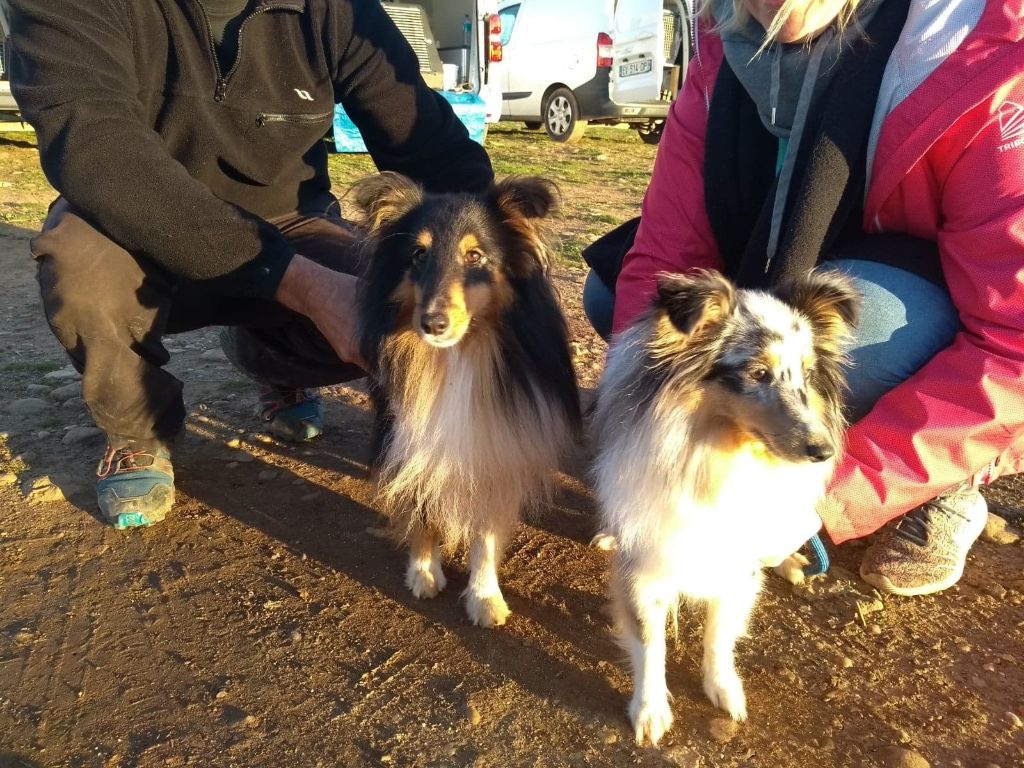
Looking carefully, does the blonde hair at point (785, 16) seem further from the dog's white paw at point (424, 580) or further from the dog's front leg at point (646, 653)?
the dog's white paw at point (424, 580)

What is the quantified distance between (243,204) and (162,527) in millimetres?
1283

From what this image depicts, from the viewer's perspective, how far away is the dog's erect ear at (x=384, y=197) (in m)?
2.47

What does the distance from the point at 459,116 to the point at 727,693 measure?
734cm

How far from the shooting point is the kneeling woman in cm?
199

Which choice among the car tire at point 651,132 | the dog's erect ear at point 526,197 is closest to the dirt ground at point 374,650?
the dog's erect ear at point 526,197

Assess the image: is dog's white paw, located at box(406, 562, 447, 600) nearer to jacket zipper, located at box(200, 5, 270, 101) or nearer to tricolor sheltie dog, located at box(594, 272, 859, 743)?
tricolor sheltie dog, located at box(594, 272, 859, 743)

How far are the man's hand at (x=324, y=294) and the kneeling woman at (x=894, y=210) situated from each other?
93 centimetres

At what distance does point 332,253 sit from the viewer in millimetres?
3123

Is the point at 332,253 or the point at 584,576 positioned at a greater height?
the point at 332,253

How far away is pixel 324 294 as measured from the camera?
2.63 m

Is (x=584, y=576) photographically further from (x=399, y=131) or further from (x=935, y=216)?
(x=399, y=131)

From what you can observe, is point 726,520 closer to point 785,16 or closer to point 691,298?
point 691,298

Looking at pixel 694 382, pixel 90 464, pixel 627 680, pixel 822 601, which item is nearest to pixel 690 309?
pixel 694 382

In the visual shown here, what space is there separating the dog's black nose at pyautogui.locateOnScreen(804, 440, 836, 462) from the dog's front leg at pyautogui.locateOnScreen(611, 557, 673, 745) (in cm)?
56
